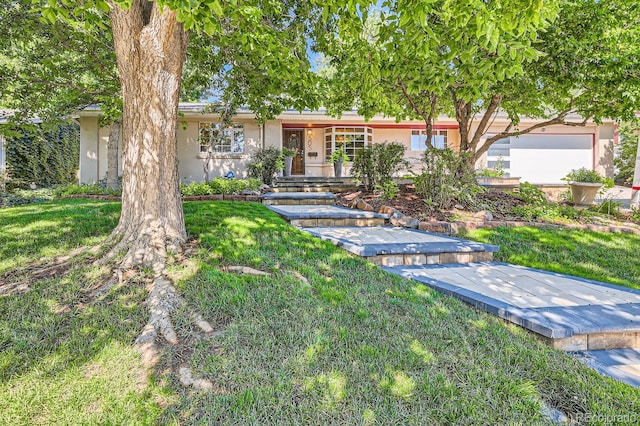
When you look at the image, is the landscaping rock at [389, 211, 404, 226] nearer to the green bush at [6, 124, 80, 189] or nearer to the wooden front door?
the wooden front door

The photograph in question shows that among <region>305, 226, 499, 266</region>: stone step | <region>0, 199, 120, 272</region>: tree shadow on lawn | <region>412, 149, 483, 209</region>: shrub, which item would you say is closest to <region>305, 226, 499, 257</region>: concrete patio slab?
<region>305, 226, 499, 266</region>: stone step

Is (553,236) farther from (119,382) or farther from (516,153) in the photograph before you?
(516,153)

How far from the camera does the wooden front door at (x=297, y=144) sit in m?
14.6

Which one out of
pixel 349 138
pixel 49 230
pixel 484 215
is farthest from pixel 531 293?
pixel 349 138

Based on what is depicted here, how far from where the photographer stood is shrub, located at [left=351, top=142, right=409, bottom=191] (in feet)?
26.5

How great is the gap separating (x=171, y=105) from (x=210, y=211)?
7.86 ft

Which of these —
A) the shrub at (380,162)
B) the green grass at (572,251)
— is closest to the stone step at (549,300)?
the green grass at (572,251)

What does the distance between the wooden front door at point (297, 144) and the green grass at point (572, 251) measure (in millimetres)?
10226

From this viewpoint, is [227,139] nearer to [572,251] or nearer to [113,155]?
[113,155]

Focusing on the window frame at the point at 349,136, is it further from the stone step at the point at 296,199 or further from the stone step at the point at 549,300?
the stone step at the point at 549,300

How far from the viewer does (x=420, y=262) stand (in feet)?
14.1

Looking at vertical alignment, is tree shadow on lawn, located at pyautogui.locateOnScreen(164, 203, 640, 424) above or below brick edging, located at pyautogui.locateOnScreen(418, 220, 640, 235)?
below

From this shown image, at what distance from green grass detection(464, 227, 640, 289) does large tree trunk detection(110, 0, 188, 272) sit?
458 cm

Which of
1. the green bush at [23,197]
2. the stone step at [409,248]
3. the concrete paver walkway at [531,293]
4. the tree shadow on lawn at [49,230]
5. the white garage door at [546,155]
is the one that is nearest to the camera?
the concrete paver walkway at [531,293]
